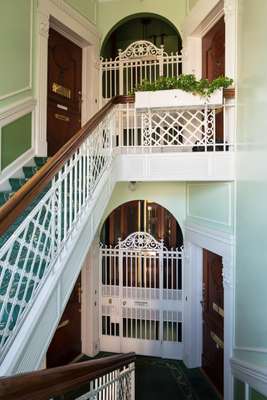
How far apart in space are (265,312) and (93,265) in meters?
3.02

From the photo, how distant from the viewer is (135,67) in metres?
5.54

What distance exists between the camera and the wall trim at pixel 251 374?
3020 mm

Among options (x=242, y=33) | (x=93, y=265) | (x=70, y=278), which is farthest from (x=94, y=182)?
(x=93, y=265)

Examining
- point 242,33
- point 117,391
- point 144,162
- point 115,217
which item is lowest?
point 117,391

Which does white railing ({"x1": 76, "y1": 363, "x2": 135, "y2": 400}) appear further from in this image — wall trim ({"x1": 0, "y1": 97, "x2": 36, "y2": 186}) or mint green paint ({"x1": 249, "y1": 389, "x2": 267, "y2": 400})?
wall trim ({"x1": 0, "y1": 97, "x2": 36, "y2": 186})

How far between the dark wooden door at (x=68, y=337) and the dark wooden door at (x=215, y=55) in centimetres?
319

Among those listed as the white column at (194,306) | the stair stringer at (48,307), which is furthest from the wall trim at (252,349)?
the stair stringer at (48,307)

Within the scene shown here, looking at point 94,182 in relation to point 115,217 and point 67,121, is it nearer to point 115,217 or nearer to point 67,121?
point 67,121

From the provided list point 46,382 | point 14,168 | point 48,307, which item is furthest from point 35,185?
point 14,168

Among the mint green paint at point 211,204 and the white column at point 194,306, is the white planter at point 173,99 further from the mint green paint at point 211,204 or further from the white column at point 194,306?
the white column at point 194,306

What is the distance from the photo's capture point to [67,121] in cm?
514

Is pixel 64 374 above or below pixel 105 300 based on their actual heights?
above

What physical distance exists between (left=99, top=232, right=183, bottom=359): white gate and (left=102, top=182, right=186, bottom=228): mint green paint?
1.83 feet

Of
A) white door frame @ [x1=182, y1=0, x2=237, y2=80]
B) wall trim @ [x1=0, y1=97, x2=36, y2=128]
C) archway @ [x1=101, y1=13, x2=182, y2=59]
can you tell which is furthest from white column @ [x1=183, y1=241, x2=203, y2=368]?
archway @ [x1=101, y1=13, x2=182, y2=59]
